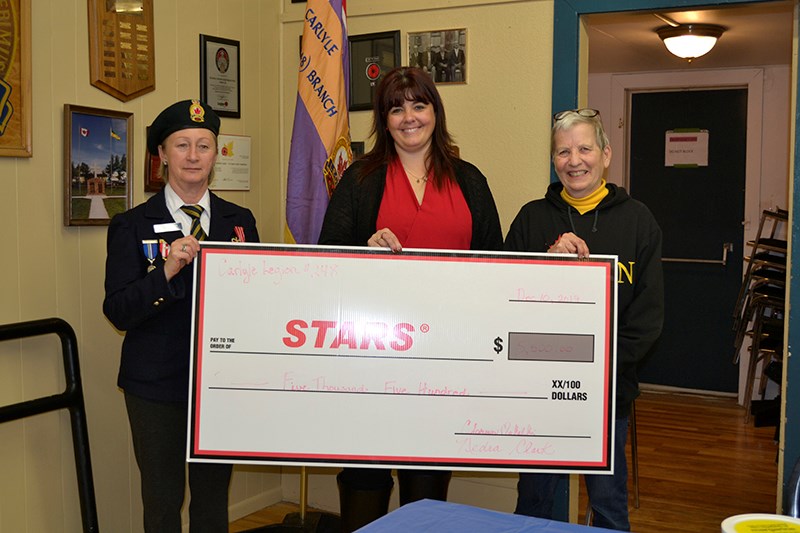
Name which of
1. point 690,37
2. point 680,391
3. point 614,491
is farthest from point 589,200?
point 680,391

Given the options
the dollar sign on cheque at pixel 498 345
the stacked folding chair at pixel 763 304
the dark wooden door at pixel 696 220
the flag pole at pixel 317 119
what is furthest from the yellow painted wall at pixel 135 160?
the dark wooden door at pixel 696 220

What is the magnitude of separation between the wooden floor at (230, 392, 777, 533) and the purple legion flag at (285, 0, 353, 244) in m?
1.32

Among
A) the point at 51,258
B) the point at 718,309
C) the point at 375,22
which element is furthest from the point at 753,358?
the point at 51,258

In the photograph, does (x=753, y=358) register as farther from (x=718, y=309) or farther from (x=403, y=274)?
(x=403, y=274)

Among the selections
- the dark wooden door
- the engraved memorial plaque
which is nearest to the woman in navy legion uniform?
the engraved memorial plaque

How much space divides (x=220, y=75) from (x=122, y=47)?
0.55m

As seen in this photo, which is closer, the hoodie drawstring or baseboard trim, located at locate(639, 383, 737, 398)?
the hoodie drawstring

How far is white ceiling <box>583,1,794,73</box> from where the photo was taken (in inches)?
194

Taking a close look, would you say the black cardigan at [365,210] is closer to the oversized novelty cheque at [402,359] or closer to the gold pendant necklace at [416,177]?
the gold pendant necklace at [416,177]

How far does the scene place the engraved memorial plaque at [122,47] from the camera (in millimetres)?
2871

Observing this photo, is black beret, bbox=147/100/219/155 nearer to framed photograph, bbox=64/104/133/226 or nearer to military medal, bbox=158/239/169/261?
military medal, bbox=158/239/169/261

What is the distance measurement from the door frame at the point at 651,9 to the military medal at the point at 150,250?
160cm

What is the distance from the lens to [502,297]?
85.8 inches

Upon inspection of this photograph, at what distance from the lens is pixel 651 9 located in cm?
298
